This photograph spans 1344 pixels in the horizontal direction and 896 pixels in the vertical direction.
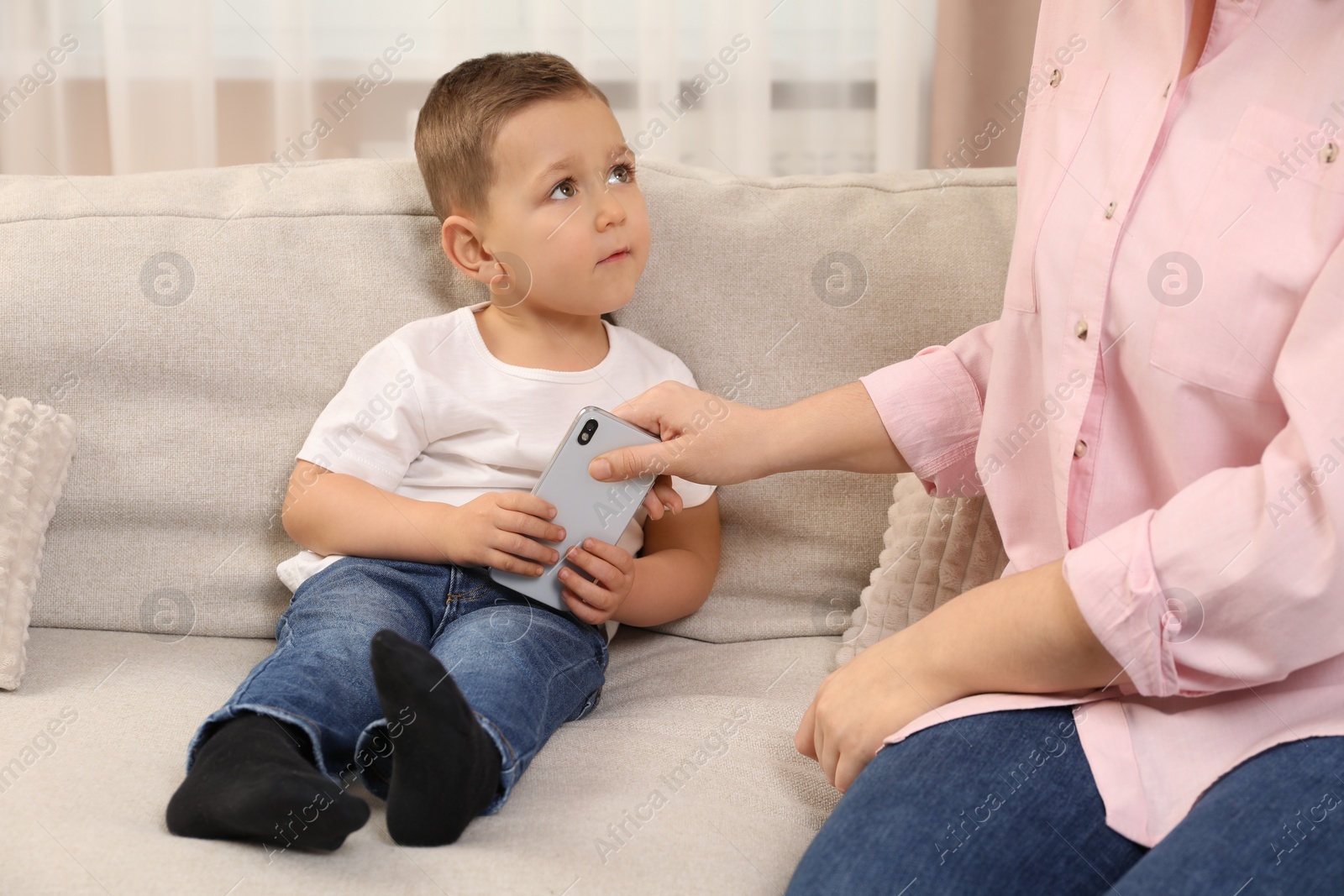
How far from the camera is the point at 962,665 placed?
0.74 meters

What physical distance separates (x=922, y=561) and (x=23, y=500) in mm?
860

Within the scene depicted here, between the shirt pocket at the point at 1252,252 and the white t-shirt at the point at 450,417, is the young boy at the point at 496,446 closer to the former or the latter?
the white t-shirt at the point at 450,417

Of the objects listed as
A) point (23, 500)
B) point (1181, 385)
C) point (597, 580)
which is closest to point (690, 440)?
point (597, 580)

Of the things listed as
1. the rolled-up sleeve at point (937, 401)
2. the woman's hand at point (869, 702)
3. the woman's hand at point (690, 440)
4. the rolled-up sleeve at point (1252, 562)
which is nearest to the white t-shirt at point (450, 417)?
the woman's hand at point (690, 440)

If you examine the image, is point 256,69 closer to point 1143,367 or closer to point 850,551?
point 850,551

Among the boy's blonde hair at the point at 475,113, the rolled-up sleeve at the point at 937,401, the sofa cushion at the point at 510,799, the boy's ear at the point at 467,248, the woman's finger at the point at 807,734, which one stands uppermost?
the boy's blonde hair at the point at 475,113

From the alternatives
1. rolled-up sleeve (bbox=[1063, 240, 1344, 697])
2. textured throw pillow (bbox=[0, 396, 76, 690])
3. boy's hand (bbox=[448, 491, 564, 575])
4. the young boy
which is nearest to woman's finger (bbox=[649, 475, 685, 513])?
the young boy

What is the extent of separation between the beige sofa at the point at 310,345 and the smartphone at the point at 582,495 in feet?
0.45

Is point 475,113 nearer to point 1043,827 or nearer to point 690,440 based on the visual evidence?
point 690,440

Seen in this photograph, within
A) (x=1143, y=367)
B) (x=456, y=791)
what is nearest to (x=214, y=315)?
(x=456, y=791)

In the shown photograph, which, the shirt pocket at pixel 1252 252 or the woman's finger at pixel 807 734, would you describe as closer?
the shirt pocket at pixel 1252 252

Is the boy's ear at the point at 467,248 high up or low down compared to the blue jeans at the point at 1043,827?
up

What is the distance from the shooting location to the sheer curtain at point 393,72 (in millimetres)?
1950

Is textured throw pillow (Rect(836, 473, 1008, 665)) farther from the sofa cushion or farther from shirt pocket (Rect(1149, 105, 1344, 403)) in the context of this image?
shirt pocket (Rect(1149, 105, 1344, 403))
